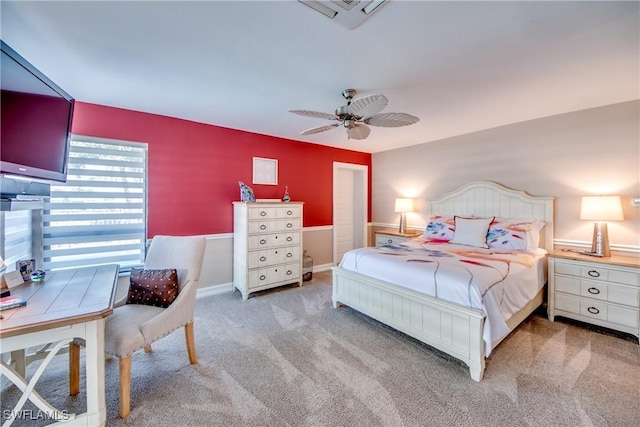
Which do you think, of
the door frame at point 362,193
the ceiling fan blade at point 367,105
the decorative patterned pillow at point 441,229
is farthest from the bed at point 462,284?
the door frame at point 362,193

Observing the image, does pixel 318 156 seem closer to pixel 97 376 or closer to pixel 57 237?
pixel 57 237

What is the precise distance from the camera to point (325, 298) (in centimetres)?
356

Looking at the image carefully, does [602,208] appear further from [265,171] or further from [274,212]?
[265,171]

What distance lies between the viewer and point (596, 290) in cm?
267

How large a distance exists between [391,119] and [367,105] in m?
0.42

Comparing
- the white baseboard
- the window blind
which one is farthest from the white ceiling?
the white baseboard

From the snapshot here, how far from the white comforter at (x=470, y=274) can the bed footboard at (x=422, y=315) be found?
3.0 inches

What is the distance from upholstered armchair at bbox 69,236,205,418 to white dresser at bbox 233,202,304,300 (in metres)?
1.27

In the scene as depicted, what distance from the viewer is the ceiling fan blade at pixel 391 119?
2332mm

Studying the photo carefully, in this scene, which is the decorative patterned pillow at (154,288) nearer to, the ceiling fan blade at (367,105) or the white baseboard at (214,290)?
the white baseboard at (214,290)

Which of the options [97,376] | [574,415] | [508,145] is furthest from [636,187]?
[97,376]

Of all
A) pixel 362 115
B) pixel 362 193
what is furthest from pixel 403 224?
pixel 362 115

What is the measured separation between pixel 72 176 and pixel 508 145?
541 centimetres

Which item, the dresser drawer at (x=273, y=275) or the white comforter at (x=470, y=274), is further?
the dresser drawer at (x=273, y=275)
